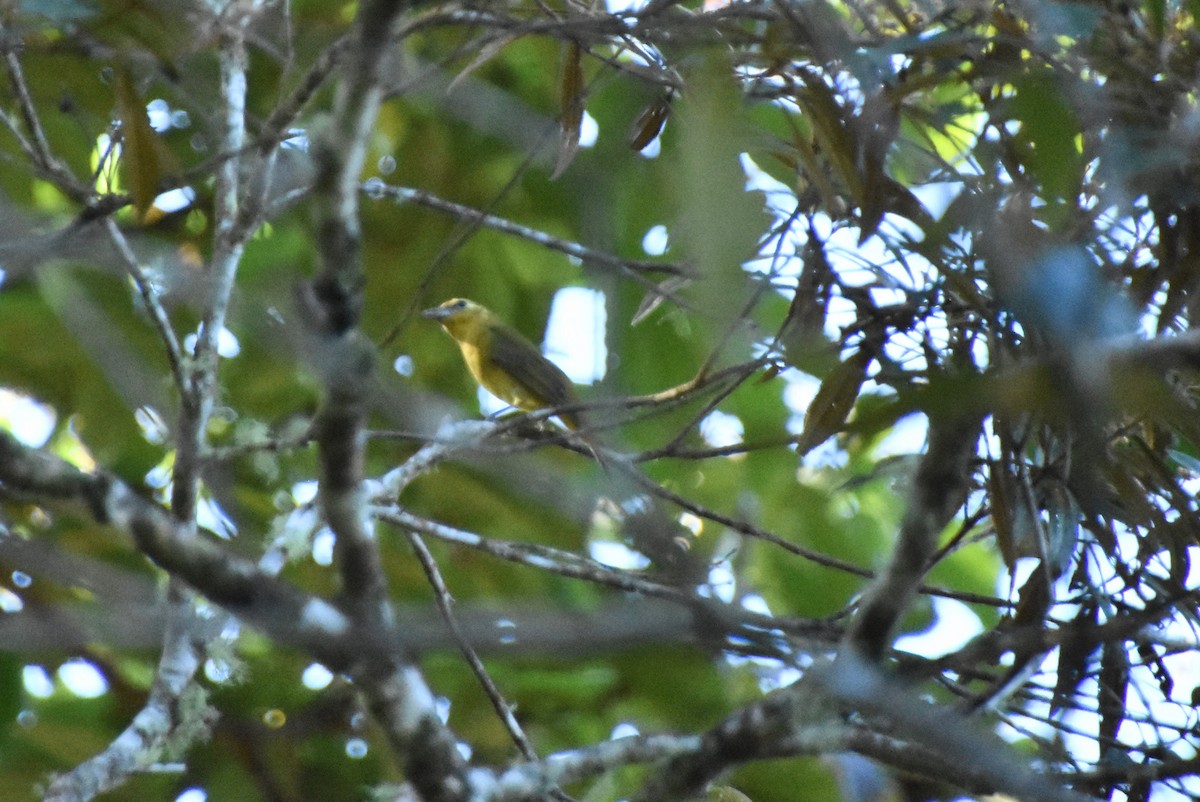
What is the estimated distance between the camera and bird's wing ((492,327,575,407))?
188 inches

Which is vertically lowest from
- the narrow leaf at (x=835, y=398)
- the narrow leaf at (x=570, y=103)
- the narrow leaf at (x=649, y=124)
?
the narrow leaf at (x=835, y=398)

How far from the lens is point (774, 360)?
2.54m

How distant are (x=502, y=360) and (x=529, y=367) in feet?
0.46

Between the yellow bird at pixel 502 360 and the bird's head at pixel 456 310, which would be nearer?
the bird's head at pixel 456 310

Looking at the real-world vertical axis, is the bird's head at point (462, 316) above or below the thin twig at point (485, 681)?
above

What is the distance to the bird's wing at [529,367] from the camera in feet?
15.7

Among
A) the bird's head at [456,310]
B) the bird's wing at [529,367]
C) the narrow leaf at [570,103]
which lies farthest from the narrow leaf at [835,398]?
the bird's wing at [529,367]

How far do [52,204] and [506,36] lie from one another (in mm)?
3007

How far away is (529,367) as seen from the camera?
16.7 ft

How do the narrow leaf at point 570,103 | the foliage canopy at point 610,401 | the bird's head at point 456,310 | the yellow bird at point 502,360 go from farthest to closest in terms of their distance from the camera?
the yellow bird at point 502,360 → the bird's head at point 456,310 → the narrow leaf at point 570,103 → the foliage canopy at point 610,401

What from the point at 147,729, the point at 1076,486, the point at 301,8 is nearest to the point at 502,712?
the point at 147,729

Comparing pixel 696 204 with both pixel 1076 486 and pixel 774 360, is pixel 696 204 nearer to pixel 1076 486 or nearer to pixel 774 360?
pixel 774 360

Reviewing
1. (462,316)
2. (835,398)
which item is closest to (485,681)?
(835,398)

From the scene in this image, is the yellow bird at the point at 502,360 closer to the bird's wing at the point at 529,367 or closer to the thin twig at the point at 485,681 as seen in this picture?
the bird's wing at the point at 529,367
